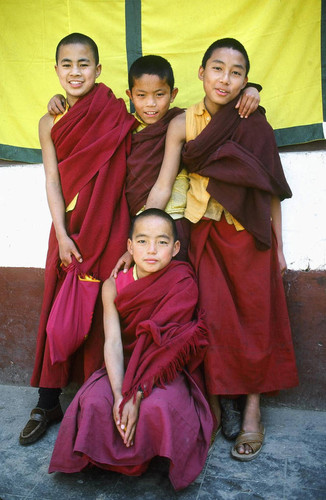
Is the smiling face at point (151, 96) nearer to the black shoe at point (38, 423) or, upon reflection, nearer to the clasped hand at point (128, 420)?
the clasped hand at point (128, 420)

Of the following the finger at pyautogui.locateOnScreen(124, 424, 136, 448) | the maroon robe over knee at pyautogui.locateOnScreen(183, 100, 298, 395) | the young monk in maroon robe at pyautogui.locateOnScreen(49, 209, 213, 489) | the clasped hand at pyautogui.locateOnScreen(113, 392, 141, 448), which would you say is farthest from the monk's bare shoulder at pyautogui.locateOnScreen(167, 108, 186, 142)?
the finger at pyautogui.locateOnScreen(124, 424, 136, 448)

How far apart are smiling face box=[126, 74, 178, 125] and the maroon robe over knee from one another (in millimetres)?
333

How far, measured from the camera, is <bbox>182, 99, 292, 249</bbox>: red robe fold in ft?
9.06

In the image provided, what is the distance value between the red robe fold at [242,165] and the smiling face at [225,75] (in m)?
0.06

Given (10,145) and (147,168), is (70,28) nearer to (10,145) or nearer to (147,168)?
(10,145)

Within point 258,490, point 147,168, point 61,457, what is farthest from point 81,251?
point 258,490

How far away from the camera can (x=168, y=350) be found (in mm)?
2564

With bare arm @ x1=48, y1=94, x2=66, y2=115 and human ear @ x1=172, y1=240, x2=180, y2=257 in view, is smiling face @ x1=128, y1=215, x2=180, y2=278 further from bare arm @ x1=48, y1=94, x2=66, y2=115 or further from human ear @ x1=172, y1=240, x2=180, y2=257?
bare arm @ x1=48, y1=94, x2=66, y2=115

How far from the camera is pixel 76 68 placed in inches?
120

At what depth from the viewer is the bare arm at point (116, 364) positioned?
8.05 ft

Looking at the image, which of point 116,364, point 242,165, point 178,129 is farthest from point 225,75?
point 116,364

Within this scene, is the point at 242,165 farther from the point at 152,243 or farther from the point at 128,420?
the point at 128,420

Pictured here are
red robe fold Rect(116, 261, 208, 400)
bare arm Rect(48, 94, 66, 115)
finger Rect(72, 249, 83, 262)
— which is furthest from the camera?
bare arm Rect(48, 94, 66, 115)

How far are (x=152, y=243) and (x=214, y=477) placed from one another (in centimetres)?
105
